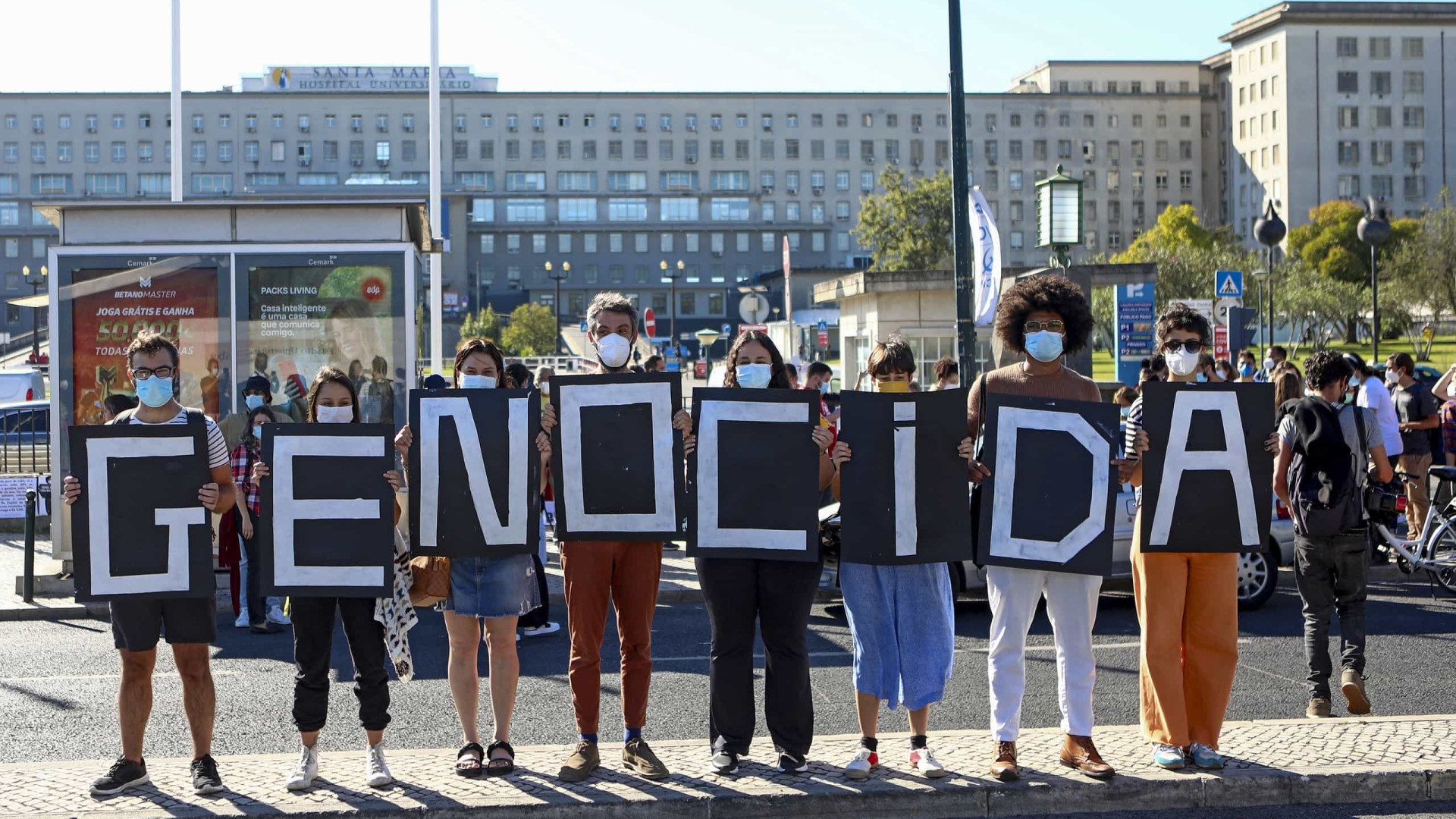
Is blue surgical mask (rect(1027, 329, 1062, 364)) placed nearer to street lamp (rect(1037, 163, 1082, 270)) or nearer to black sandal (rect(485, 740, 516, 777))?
black sandal (rect(485, 740, 516, 777))

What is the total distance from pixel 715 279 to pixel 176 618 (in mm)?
109786

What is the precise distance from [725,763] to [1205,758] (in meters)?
2.12

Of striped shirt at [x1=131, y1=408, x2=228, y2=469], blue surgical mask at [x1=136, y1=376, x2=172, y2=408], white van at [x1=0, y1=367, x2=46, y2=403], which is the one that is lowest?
striped shirt at [x1=131, y1=408, x2=228, y2=469]

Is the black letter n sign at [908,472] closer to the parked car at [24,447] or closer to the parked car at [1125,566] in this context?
the parked car at [1125,566]

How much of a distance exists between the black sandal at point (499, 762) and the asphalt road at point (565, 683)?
1.16 meters

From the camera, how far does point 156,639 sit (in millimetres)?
6289

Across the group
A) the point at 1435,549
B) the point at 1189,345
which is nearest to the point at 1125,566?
the point at 1435,549

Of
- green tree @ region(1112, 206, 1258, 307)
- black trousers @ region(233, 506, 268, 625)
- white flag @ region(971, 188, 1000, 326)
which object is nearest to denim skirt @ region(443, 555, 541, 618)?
black trousers @ region(233, 506, 268, 625)

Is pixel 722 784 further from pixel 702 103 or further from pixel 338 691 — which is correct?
pixel 702 103

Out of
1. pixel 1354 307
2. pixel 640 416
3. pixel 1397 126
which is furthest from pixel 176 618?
pixel 1397 126

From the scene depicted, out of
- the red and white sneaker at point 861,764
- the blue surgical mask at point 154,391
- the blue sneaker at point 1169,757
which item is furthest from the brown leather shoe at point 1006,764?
the blue surgical mask at point 154,391

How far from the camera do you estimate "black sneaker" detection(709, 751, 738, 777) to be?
6.19m

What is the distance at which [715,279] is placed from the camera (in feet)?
378

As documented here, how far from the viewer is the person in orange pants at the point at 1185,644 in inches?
247
